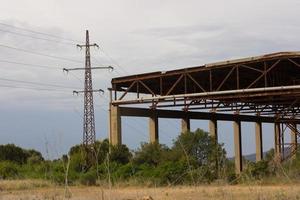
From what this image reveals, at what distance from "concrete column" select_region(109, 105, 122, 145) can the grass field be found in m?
8.64

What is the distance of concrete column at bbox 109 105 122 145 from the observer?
1345 inches

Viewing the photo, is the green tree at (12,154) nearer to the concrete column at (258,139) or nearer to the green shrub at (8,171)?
the green shrub at (8,171)

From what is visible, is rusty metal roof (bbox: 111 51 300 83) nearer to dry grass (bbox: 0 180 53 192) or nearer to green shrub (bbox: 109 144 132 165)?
→ green shrub (bbox: 109 144 132 165)

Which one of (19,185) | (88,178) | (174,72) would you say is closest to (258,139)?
(174,72)

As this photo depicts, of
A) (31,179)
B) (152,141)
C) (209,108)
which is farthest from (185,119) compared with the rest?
(31,179)

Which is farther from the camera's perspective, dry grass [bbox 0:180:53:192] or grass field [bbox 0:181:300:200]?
dry grass [bbox 0:180:53:192]

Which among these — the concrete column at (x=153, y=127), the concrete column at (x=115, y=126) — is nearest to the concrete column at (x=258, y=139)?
the concrete column at (x=153, y=127)

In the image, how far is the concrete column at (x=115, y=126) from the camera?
34156 millimetres

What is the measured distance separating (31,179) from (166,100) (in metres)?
10.2

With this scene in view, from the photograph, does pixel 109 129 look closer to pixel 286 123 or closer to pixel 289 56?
pixel 289 56

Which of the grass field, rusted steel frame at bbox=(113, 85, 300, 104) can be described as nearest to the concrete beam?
rusted steel frame at bbox=(113, 85, 300, 104)

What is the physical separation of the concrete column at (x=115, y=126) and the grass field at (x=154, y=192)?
864 cm

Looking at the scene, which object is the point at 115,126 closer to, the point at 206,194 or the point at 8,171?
the point at 8,171

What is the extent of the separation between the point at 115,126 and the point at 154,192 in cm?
1464
